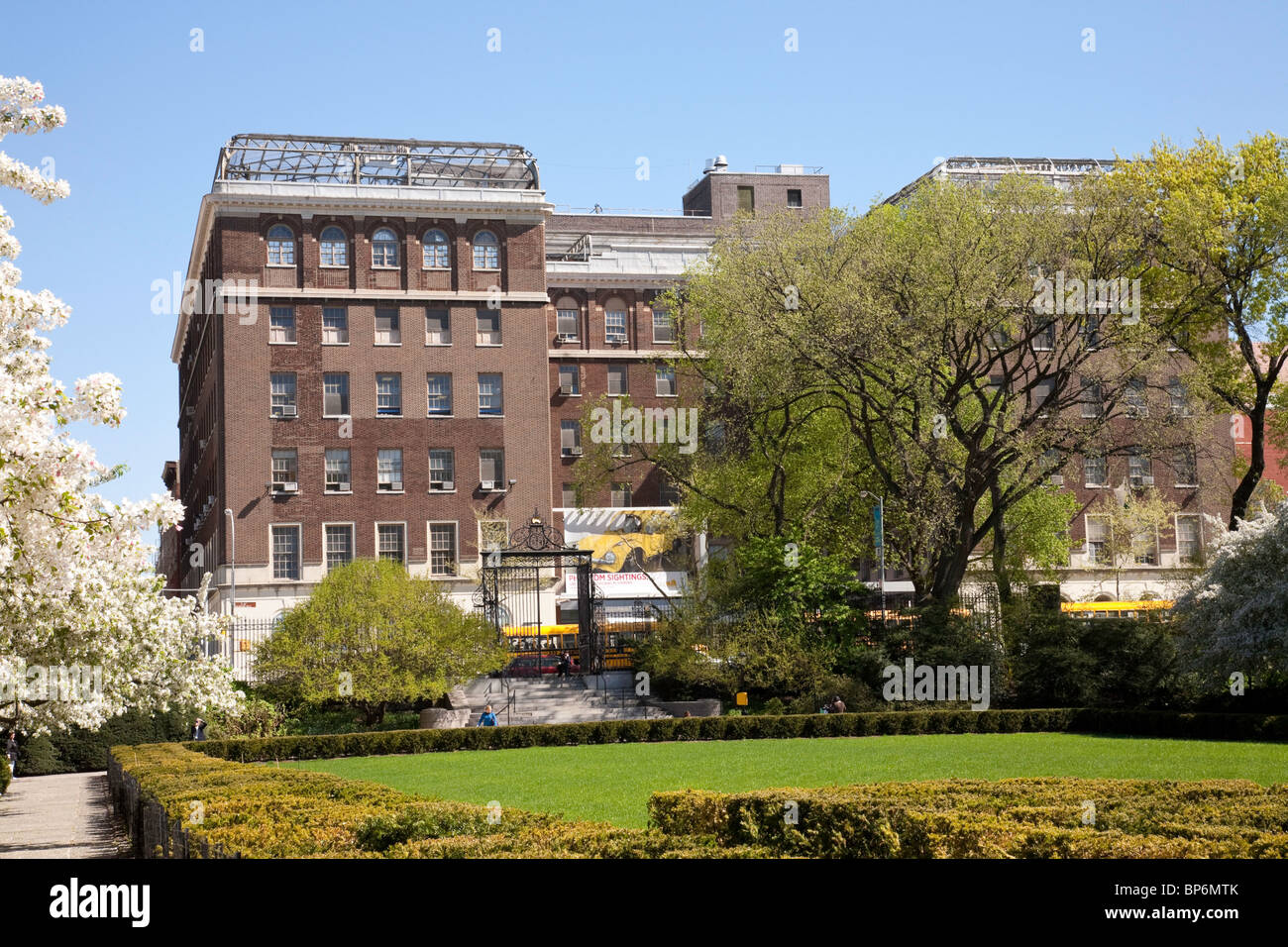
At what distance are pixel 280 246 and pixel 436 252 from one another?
23.5 feet

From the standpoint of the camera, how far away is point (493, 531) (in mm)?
61969

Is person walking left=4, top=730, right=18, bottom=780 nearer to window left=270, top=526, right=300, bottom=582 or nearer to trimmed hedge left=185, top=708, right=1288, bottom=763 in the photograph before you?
trimmed hedge left=185, top=708, right=1288, bottom=763

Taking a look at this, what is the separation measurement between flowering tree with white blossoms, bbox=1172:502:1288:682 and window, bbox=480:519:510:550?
112 ft

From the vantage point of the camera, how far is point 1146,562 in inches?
2793

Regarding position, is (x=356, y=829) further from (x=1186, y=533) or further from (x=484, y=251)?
(x=1186, y=533)

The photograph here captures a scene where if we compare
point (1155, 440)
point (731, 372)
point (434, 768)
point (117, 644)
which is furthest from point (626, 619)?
point (117, 644)

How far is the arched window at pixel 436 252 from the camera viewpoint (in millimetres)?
63562

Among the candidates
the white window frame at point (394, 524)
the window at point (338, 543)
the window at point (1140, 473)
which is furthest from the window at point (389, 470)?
the window at point (1140, 473)

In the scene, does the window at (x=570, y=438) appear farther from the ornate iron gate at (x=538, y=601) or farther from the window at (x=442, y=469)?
the ornate iron gate at (x=538, y=601)

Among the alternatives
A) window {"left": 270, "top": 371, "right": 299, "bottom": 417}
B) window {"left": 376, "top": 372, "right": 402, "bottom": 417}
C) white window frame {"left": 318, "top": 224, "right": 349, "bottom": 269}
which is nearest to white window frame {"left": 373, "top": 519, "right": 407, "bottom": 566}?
window {"left": 376, "top": 372, "right": 402, "bottom": 417}

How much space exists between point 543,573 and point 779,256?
93.9 ft

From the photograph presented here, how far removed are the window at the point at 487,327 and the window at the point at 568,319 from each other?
8.73m

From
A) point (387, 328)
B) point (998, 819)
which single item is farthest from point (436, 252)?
point (998, 819)

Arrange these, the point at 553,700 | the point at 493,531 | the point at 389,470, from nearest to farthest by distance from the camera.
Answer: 1. the point at 553,700
2. the point at 493,531
3. the point at 389,470
